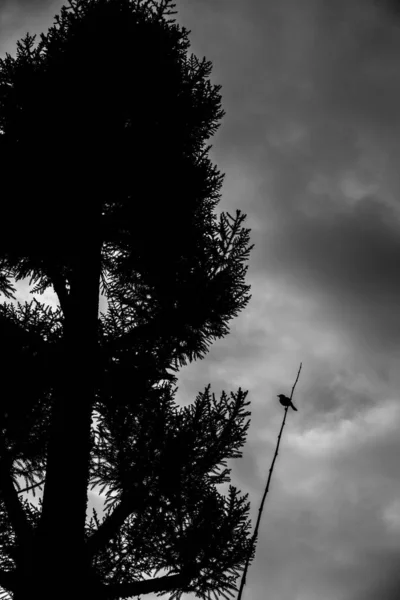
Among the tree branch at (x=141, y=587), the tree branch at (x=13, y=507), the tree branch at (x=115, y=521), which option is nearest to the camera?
the tree branch at (x=141, y=587)

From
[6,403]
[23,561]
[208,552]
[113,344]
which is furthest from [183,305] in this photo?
[23,561]

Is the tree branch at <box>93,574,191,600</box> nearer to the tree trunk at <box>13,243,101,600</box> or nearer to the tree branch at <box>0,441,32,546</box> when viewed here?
the tree trunk at <box>13,243,101,600</box>

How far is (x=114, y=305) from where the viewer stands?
621 cm

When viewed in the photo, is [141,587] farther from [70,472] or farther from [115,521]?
[70,472]

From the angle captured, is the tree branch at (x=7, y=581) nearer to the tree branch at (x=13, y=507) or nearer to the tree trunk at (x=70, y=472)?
the tree trunk at (x=70, y=472)

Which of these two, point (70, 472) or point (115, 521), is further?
point (115, 521)

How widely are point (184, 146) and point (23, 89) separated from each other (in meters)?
2.24

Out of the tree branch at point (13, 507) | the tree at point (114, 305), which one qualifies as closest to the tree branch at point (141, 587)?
the tree at point (114, 305)

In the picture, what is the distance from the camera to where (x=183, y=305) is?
19.0 ft

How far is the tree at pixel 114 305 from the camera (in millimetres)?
4746

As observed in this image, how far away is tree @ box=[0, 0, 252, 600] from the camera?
475 cm

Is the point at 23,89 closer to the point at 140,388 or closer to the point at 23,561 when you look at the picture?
the point at 140,388

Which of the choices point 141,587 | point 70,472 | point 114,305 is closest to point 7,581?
point 70,472

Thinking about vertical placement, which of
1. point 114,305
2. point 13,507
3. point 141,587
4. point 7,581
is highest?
point 114,305
